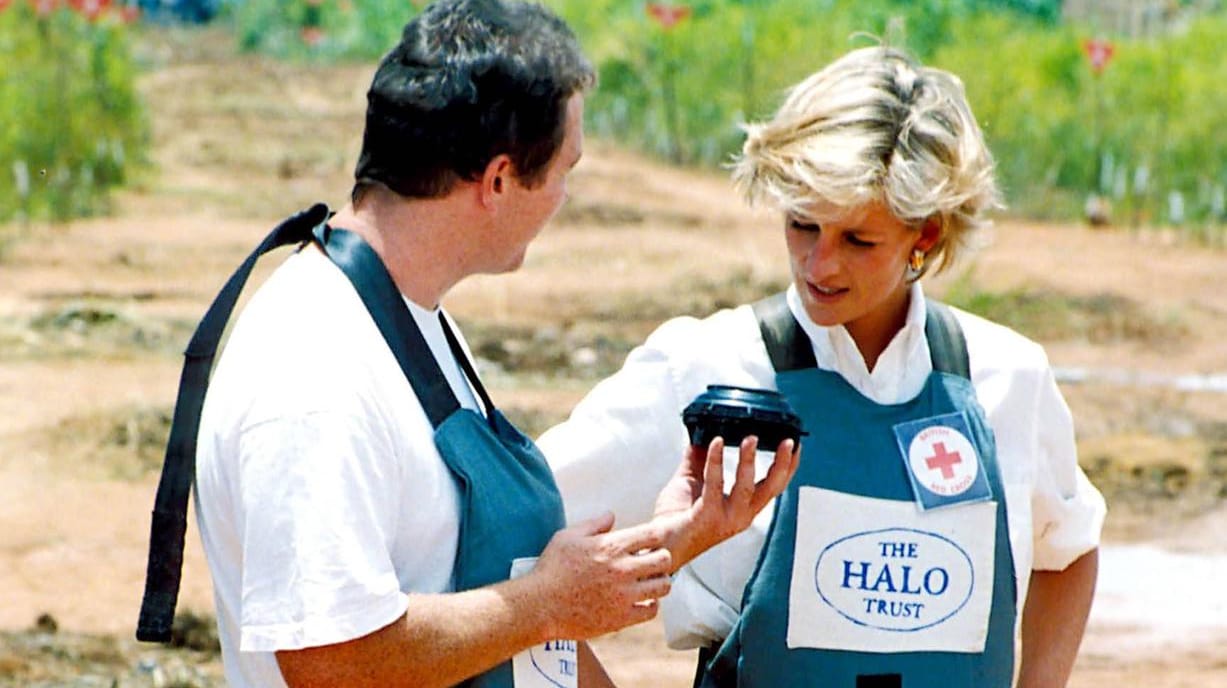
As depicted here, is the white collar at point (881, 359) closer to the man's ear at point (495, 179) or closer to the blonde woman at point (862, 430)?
the blonde woman at point (862, 430)

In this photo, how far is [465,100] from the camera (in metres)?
2.22

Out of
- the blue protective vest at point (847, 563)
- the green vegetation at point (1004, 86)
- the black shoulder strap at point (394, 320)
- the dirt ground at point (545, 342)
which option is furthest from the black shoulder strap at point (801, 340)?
the green vegetation at point (1004, 86)

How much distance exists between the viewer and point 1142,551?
25.9ft

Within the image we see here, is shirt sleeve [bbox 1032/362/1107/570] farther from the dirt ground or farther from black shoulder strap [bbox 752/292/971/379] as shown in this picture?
the dirt ground

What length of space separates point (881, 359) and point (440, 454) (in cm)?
85

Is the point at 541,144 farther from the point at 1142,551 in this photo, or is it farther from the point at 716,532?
the point at 1142,551

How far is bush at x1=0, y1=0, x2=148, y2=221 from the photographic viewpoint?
1329cm

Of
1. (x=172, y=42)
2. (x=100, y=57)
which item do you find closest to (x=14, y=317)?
(x=100, y=57)

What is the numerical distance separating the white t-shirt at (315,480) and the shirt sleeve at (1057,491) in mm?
989

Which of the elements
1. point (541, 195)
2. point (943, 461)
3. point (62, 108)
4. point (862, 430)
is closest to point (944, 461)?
point (943, 461)

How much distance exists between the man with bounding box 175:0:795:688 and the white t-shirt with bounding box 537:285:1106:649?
417mm

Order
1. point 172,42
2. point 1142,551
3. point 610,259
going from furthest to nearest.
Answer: point 172,42 < point 610,259 < point 1142,551

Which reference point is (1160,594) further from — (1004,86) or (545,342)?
(1004,86)

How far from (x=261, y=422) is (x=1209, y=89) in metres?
14.0
